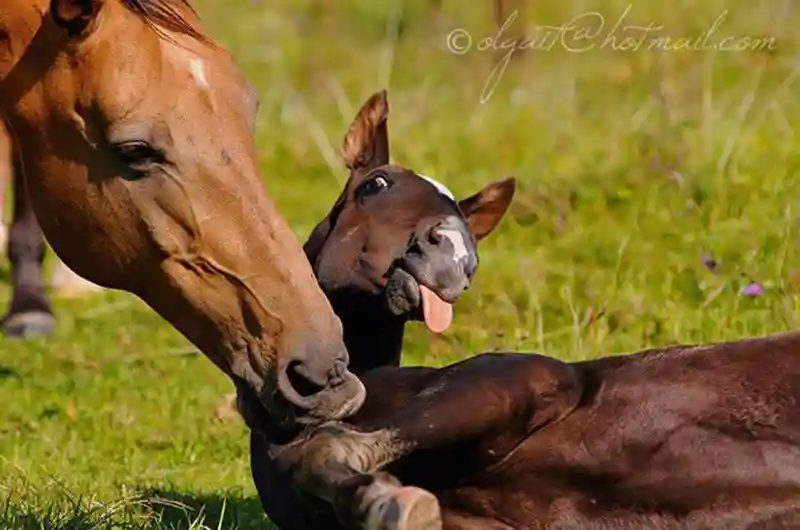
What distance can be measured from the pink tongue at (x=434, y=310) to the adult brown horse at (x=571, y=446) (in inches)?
7.4

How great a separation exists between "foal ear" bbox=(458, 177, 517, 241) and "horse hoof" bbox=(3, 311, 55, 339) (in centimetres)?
331

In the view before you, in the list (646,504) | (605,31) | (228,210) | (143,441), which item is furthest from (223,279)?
(605,31)

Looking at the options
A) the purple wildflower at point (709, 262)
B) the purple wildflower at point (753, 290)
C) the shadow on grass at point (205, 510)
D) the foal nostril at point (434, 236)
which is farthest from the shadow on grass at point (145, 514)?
the purple wildflower at point (709, 262)

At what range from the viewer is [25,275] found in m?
7.49

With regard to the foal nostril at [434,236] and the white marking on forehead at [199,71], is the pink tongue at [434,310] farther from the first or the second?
the white marking on forehead at [199,71]

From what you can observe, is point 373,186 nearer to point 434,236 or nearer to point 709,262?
point 434,236

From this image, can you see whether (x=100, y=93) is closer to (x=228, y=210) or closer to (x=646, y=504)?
(x=228, y=210)

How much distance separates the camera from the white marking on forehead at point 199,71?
3.48 meters

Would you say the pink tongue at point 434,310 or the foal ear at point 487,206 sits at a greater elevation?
the foal ear at point 487,206

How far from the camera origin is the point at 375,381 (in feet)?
12.5

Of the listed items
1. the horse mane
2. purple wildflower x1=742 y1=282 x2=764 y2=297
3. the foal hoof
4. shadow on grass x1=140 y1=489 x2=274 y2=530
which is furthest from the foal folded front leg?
purple wildflower x1=742 y1=282 x2=764 y2=297

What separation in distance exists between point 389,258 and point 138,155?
2.61ft

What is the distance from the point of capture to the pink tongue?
394 cm

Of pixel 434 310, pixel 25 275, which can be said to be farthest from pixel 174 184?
pixel 25 275
